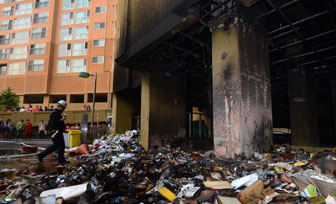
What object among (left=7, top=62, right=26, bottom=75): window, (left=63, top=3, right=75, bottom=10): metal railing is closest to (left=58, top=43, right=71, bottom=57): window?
(left=7, top=62, right=26, bottom=75): window

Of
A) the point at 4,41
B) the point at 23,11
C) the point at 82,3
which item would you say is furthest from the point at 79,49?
the point at 4,41

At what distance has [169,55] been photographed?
727 centimetres

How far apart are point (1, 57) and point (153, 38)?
39.6m

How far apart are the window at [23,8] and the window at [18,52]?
6.99 m

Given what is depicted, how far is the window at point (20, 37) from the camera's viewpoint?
1267 inches

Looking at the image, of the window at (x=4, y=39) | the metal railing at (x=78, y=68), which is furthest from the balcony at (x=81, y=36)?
the window at (x=4, y=39)

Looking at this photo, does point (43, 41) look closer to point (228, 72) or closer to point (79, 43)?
point (79, 43)

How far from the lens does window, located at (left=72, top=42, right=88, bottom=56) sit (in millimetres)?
30359

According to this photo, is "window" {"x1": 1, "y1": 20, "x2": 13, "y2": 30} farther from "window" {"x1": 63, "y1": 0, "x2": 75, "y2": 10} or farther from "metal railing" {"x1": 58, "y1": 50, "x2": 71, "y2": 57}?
"metal railing" {"x1": 58, "y1": 50, "x2": 71, "y2": 57}

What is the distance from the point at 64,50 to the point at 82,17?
6328 mm

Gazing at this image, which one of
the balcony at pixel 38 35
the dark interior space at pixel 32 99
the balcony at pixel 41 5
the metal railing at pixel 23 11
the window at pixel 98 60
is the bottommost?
the dark interior space at pixel 32 99

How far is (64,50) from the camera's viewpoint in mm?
31125

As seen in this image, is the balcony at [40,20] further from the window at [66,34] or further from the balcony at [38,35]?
the window at [66,34]

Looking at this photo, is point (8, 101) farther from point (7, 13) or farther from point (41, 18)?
point (7, 13)
